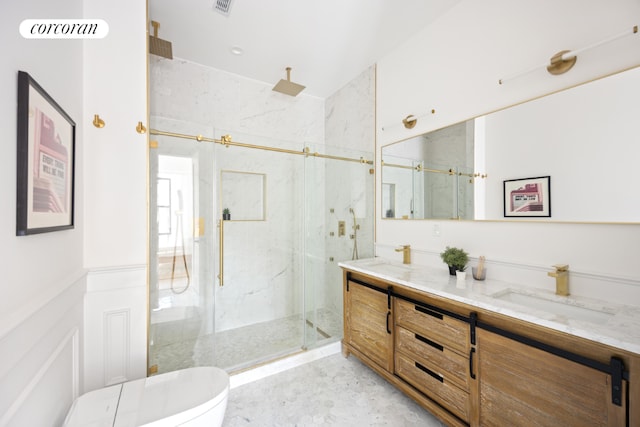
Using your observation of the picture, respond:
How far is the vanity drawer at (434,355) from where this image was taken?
140cm

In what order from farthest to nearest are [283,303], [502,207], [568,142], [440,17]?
[283,303], [440,17], [502,207], [568,142]

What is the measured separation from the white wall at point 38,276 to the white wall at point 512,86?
90.7 inches

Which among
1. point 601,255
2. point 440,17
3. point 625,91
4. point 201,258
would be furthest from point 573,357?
point 440,17

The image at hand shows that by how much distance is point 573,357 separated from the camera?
3.30ft

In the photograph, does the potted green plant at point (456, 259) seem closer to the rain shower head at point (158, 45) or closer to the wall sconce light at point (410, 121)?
the wall sconce light at point (410, 121)

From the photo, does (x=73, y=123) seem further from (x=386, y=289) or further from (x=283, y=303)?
(x=283, y=303)

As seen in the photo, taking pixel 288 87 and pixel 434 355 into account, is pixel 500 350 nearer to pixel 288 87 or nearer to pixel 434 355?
pixel 434 355

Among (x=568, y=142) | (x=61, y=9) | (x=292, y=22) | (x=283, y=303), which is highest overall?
(x=292, y=22)

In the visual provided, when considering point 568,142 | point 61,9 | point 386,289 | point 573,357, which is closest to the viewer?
point 573,357

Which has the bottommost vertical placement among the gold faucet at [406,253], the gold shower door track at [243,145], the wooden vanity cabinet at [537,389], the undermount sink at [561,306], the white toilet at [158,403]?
the white toilet at [158,403]

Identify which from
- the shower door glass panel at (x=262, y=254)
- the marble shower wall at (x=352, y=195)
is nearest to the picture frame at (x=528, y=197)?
the marble shower wall at (x=352, y=195)

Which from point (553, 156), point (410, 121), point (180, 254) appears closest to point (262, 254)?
point (180, 254)

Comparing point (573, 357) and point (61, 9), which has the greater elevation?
point (61, 9)

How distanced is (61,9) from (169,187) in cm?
104
